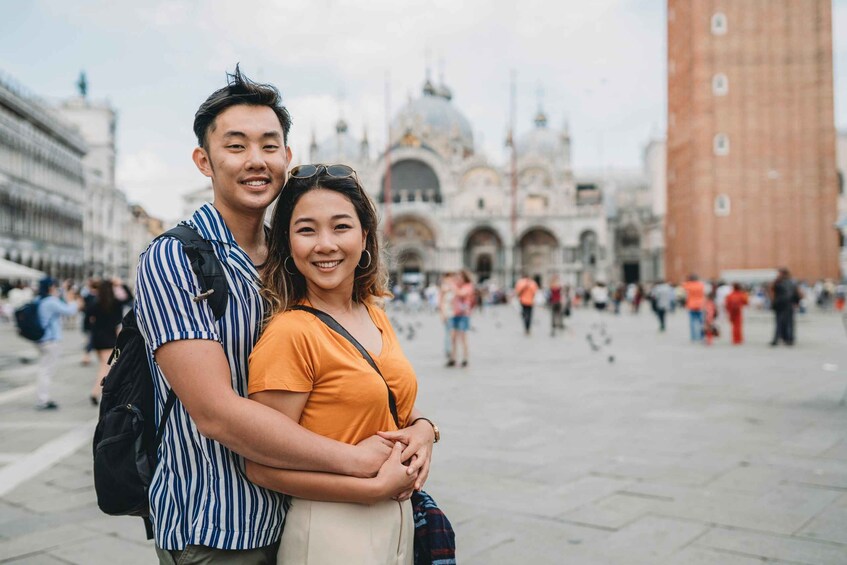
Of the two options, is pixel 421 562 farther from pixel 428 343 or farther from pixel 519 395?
pixel 428 343

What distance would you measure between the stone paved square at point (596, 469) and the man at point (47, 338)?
0.80 feet

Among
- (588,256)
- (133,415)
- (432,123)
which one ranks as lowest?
(133,415)

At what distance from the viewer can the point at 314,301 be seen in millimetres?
1758

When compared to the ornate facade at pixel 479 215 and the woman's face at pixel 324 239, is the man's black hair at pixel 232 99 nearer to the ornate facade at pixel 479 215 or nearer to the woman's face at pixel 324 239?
the woman's face at pixel 324 239

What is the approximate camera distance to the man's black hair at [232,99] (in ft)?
5.76

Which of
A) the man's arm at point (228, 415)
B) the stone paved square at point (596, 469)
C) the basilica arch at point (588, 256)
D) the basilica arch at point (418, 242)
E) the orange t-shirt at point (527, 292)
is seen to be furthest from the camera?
the basilica arch at point (418, 242)

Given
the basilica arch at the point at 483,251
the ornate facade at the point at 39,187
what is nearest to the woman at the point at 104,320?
the ornate facade at the point at 39,187

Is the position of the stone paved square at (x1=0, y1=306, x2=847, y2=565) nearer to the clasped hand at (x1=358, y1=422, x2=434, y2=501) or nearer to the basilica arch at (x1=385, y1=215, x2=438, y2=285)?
the clasped hand at (x1=358, y1=422, x2=434, y2=501)

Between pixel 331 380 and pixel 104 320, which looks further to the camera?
pixel 104 320

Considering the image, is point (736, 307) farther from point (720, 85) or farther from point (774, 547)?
point (720, 85)

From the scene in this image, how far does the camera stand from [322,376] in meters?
1.62

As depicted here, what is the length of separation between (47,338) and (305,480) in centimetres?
766

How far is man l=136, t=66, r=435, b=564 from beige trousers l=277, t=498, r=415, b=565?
2.2 inches

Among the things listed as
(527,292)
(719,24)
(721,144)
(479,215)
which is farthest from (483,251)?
(527,292)
